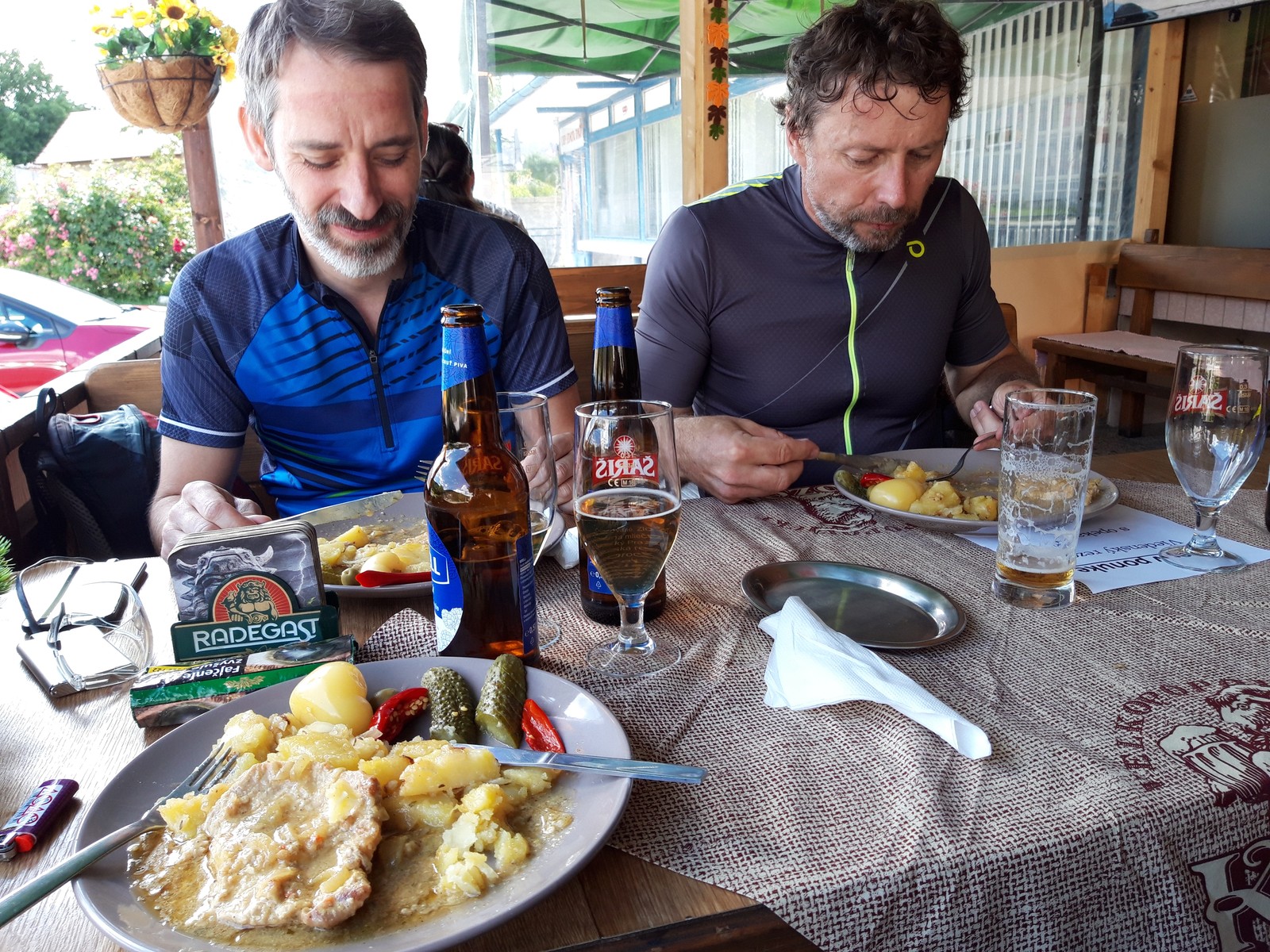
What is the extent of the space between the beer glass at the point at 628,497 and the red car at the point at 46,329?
192 inches

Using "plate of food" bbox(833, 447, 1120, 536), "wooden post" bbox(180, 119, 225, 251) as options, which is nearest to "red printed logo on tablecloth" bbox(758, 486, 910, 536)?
"plate of food" bbox(833, 447, 1120, 536)

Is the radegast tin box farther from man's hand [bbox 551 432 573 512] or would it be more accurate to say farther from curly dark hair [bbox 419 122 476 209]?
curly dark hair [bbox 419 122 476 209]

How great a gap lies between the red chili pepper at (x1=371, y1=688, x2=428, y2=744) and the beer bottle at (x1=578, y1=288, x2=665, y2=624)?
26cm

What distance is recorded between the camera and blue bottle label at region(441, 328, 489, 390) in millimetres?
785

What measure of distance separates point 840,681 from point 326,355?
1.28 metres

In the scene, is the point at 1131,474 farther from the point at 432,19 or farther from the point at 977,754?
the point at 432,19

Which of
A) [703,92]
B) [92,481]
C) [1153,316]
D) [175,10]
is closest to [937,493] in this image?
[92,481]

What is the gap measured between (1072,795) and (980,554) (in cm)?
53

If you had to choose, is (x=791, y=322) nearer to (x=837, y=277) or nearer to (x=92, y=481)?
(x=837, y=277)

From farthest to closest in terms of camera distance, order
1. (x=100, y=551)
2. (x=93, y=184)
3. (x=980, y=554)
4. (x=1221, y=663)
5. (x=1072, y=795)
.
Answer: (x=93, y=184) → (x=100, y=551) → (x=980, y=554) → (x=1221, y=663) → (x=1072, y=795)

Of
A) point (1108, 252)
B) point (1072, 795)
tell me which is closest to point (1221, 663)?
point (1072, 795)

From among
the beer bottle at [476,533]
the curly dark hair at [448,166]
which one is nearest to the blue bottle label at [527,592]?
the beer bottle at [476,533]

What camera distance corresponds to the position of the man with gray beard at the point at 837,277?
5.97 feet

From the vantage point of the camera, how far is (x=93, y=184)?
754cm
